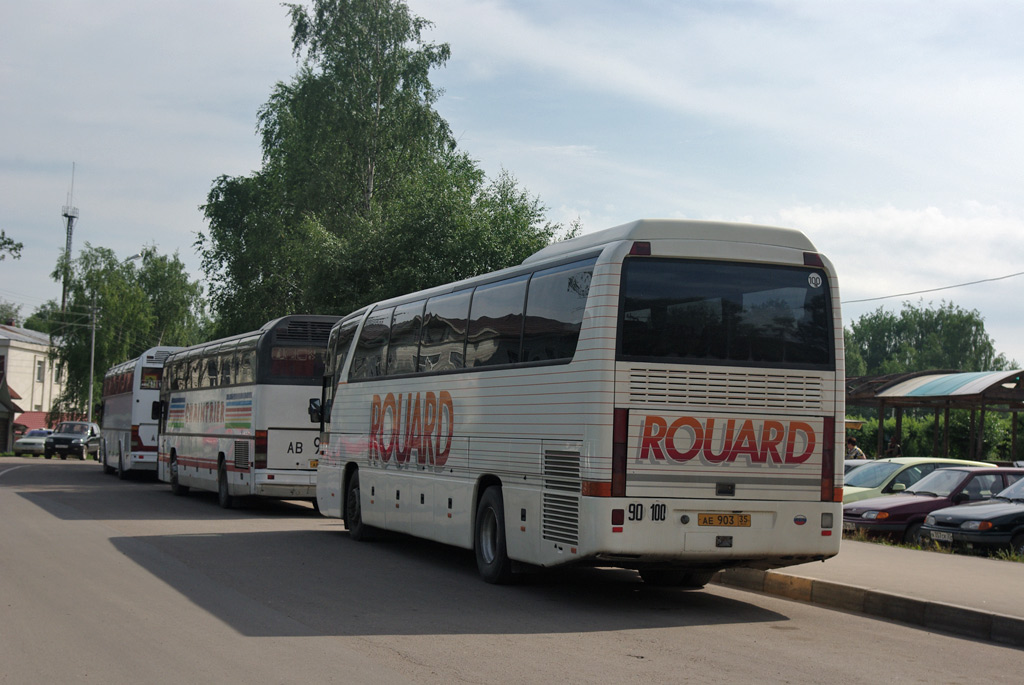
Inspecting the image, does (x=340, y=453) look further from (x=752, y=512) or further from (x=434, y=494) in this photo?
(x=752, y=512)

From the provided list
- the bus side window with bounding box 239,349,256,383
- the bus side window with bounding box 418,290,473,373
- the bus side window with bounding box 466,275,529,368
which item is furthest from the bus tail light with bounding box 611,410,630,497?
the bus side window with bounding box 239,349,256,383

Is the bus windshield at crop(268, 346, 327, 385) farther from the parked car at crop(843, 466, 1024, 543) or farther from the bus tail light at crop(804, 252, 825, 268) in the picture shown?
the bus tail light at crop(804, 252, 825, 268)

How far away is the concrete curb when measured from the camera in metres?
10.0

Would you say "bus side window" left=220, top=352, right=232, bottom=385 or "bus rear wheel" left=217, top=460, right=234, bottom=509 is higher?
"bus side window" left=220, top=352, right=232, bottom=385

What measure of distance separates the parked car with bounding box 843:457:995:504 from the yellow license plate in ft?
36.8

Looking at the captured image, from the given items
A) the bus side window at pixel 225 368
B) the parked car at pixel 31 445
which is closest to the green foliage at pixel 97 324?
the parked car at pixel 31 445

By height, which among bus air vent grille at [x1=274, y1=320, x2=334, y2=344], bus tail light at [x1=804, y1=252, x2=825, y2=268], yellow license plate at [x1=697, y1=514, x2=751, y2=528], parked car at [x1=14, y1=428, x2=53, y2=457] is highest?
bus tail light at [x1=804, y1=252, x2=825, y2=268]

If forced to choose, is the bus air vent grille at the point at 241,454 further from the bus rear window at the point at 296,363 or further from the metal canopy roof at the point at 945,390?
the metal canopy roof at the point at 945,390

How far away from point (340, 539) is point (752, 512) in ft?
29.3

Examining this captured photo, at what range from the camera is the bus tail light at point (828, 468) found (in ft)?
36.3

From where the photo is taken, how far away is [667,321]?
10.8m

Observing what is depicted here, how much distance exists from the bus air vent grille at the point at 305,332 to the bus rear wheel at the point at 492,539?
10.2 metres

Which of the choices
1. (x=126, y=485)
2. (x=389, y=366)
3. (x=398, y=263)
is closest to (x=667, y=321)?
(x=389, y=366)

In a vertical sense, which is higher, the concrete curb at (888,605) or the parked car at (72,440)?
the concrete curb at (888,605)
